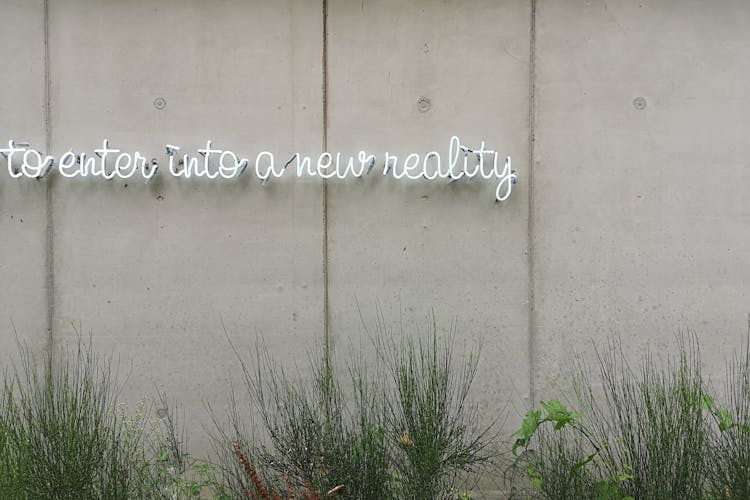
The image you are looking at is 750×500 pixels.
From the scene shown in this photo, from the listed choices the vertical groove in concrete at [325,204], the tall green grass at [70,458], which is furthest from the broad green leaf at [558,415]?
the tall green grass at [70,458]

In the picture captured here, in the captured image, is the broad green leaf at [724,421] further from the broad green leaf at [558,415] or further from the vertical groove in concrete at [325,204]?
the vertical groove in concrete at [325,204]

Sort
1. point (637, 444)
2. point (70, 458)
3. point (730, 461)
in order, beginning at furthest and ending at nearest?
point (637, 444) → point (730, 461) → point (70, 458)

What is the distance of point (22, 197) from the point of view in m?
4.33

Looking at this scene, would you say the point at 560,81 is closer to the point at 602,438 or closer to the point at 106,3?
the point at 602,438

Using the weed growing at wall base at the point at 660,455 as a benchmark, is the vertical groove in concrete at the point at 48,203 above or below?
above

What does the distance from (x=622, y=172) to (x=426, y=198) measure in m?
1.36

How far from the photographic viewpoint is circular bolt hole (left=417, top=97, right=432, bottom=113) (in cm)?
443

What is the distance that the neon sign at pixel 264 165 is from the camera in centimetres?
429

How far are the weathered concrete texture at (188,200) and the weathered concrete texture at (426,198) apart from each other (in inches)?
7.7

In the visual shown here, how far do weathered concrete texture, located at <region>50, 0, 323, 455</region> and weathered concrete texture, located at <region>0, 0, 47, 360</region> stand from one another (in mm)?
111

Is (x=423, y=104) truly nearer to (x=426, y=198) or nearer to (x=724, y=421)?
(x=426, y=198)

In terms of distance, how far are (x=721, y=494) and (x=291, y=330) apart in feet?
8.88

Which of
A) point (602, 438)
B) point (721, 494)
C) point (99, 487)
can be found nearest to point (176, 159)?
point (99, 487)

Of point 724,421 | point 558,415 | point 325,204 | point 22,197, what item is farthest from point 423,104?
point 22,197
